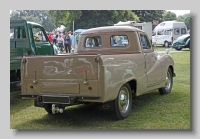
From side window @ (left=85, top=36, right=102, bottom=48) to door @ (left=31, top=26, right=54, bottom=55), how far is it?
7.12ft

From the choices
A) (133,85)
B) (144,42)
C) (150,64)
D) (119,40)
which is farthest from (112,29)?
(133,85)

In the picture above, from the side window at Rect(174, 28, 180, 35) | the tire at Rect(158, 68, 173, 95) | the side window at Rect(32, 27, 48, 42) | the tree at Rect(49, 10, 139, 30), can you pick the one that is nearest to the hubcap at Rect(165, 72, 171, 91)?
the tire at Rect(158, 68, 173, 95)

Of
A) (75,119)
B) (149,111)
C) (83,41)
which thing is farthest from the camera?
(83,41)

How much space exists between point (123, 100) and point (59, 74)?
1340 millimetres

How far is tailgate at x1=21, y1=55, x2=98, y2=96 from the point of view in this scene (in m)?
4.73

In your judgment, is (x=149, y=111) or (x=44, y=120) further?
(x=149, y=111)

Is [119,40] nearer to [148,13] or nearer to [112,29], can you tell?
[112,29]

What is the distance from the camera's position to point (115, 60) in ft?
16.4

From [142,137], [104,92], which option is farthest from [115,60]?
[142,137]

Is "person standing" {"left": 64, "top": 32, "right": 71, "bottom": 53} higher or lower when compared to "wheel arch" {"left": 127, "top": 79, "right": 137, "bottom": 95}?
higher

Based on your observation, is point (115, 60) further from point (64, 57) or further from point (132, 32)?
point (132, 32)

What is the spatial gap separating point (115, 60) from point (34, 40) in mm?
4038

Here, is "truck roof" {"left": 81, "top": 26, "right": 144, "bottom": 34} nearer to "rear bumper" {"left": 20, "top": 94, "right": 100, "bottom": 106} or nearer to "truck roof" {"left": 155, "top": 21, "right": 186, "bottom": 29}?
"rear bumper" {"left": 20, "top": 94, "right": 100, "bottom": 106}

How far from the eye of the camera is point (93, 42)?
22.0 ft
